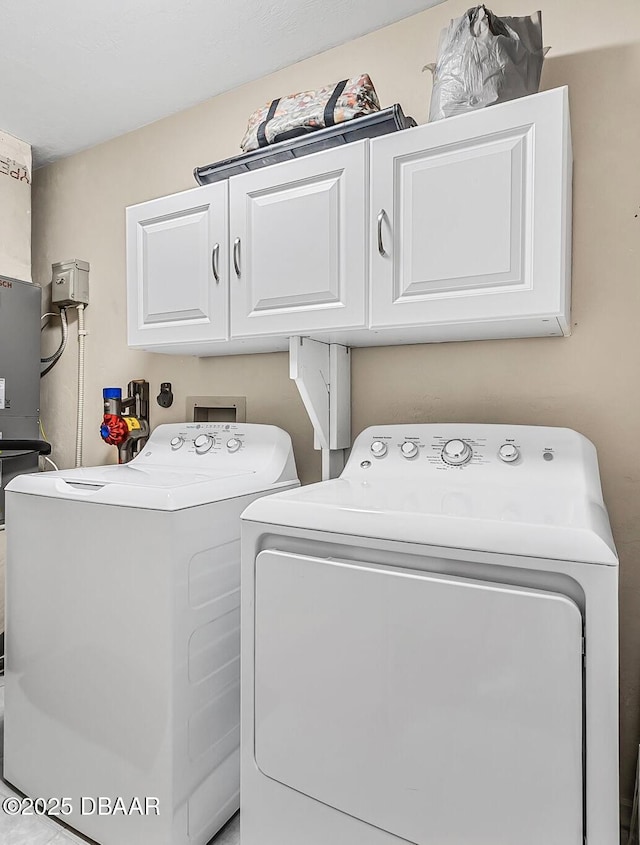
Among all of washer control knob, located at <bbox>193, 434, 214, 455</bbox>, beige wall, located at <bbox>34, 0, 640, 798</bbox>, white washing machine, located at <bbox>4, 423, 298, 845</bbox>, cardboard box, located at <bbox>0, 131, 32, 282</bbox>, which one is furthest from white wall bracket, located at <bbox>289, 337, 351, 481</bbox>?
cardboard box, located at <bbox>0, 131, 32, 282</bbox>

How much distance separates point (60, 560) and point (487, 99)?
1700 mm

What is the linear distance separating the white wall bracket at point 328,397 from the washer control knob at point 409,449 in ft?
1.05

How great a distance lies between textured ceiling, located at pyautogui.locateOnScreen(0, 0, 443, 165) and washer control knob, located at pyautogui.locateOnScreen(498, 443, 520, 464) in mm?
1507

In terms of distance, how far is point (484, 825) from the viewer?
94 cm

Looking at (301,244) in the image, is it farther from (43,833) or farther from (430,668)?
(43,833)

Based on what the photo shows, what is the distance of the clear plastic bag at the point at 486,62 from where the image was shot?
1346 mm

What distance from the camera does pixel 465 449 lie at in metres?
1.50

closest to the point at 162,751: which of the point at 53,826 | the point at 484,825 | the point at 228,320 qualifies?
the point at 53,826

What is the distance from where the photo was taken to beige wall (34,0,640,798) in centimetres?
149

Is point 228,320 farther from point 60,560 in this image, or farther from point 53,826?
point 53,826

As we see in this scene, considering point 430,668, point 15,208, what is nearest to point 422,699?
point 430,668

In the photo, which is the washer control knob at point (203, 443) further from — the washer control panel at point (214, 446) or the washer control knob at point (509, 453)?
the washer control knob at point (509, 453)

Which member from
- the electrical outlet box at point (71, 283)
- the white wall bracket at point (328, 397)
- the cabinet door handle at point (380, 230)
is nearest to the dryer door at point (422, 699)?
the white wall bracket at point (328, 397)

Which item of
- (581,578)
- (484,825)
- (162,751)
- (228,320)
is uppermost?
(228,320)
